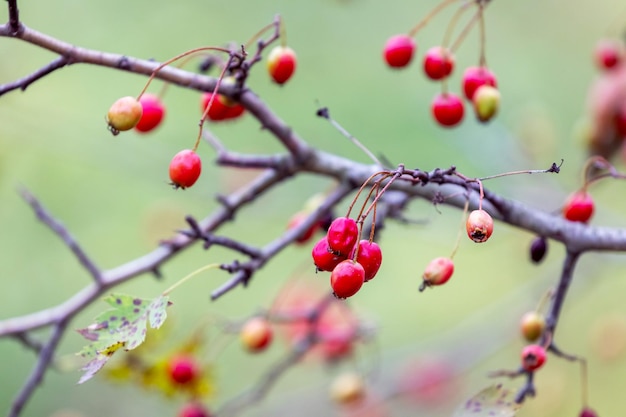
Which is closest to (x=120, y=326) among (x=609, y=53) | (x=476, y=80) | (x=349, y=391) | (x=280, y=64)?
(x=280, y=64)

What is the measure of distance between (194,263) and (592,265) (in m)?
2.48

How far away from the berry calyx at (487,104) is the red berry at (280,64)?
440 mm

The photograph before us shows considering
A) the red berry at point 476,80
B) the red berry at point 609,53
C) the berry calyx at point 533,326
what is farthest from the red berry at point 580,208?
the red berry at point 609,53

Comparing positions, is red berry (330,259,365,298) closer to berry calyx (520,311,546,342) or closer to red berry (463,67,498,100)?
berry calyx (520,311,546,342)

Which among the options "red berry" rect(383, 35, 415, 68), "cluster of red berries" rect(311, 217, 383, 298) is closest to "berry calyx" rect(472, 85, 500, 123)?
"red berry" rect(383, 35, 415, 68)

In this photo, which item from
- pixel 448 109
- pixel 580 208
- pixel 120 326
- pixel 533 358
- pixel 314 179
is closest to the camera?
pixel 120 326

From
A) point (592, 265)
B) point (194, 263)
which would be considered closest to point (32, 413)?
point (194, 263)

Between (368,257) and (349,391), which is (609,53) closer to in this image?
(349,391)

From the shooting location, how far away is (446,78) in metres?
1.92

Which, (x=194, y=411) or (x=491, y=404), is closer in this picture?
(x=491, y=404)

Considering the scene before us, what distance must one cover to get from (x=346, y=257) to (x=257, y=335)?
0.90m

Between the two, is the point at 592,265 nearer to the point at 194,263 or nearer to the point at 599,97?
the point at 599,97

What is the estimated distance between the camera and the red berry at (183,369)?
7.01 feet

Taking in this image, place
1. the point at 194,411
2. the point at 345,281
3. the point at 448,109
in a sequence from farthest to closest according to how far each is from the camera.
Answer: the point at 194,411, the point at 448,109, the point at 345,281
